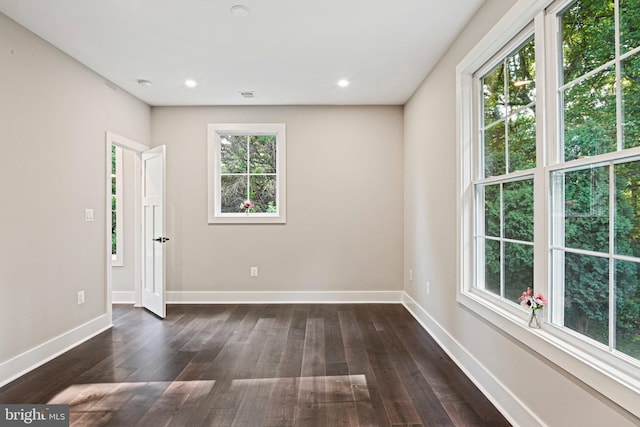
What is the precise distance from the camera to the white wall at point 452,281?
1649 millimetres

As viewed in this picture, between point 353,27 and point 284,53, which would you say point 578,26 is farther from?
point 284,53

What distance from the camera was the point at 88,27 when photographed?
2.74m

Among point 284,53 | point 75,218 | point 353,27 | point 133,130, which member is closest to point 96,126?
point 133,130

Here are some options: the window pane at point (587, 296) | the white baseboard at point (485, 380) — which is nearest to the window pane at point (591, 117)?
the window pane at point (587, 296)

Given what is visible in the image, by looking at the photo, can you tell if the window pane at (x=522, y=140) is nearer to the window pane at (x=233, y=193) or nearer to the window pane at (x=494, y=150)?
the window pane at (x=494, y=150)

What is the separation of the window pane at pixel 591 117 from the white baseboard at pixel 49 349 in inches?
152

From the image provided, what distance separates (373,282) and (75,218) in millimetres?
3470

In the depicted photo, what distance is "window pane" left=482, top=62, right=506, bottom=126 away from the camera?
2.39 m

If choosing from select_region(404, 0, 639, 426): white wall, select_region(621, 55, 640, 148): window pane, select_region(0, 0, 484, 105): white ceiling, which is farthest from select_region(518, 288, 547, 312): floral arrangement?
select_region(0, 0, 484, 105): white ceiling

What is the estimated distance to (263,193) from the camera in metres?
4.84

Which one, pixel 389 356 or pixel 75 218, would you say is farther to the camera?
pixel 75 218

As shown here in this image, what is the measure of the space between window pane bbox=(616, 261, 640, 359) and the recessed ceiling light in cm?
263

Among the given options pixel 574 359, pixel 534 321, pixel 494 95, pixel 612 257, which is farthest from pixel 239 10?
pixel 574 359

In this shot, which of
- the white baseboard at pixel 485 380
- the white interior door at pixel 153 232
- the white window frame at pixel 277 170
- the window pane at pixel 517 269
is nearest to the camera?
the white baseboard at pixel 485 380
